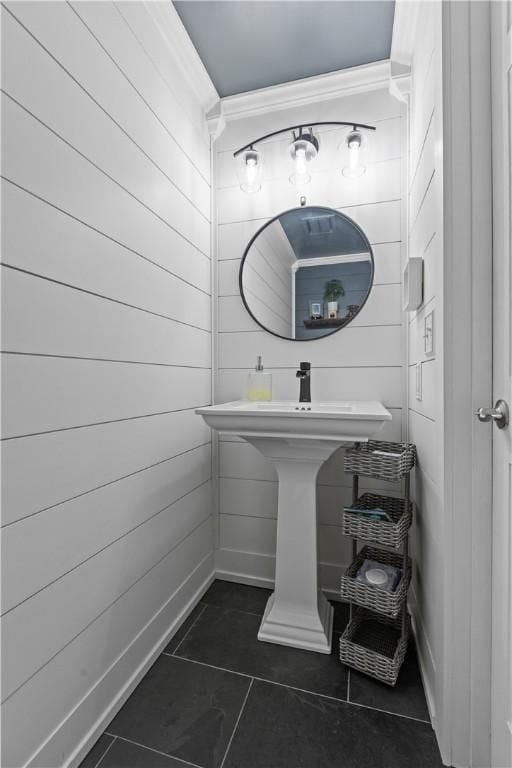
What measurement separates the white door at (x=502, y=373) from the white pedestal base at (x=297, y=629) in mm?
626

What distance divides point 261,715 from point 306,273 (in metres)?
1.73

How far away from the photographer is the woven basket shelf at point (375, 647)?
1269 mm

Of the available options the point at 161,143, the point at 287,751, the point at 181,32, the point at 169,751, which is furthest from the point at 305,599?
the point at 181,32

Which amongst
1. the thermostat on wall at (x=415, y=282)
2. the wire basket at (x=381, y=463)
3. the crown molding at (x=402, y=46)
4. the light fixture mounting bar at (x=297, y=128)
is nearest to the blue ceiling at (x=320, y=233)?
the light fixture mounting bar at (x=297, y=128)

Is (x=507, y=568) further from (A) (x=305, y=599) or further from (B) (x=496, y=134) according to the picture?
(B) (x=496, y=134)

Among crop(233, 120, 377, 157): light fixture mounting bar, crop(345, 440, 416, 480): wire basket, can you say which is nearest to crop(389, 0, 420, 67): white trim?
crop(233, 120, 377, 157): light fixture mounting bar

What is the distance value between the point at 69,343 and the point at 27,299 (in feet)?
0.52

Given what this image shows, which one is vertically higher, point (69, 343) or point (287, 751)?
point (69, 343)

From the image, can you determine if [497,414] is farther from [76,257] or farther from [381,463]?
[76,257]

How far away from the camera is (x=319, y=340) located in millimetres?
1817

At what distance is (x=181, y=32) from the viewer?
60.4 inches

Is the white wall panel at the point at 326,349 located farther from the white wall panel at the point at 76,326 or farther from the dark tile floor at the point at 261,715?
the dark tile floor at the point at 261,715

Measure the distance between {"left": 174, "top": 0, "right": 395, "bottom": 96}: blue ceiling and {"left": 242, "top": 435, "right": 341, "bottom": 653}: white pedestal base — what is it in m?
1.69

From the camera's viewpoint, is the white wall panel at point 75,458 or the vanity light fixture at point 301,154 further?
the vanity light fixture at point 301,154
